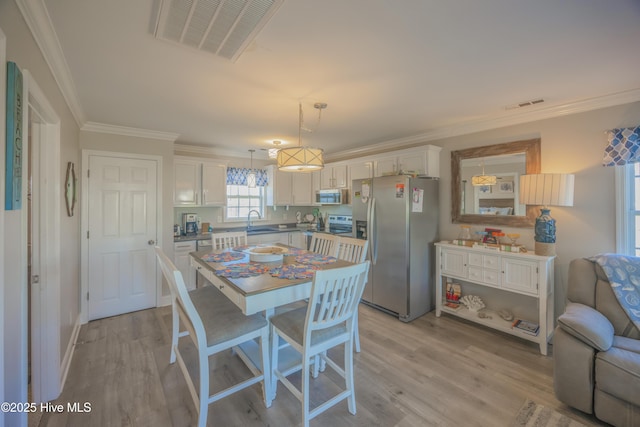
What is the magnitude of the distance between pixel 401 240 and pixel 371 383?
1.62 m

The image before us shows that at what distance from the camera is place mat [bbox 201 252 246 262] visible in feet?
8.09

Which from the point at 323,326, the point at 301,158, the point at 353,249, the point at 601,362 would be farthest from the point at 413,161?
the point at 323,326

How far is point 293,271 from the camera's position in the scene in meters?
2.12

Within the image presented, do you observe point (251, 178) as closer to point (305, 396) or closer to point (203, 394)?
point (203, 394)

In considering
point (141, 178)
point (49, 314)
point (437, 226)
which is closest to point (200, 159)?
point (141, 178)

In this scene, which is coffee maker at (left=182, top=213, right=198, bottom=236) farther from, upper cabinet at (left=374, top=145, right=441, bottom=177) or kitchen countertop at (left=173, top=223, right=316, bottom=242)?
upper cabinet at (left=374, top=145, right=441, bottom=177)

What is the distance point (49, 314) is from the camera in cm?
196

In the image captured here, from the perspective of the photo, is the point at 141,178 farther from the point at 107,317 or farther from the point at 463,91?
the point at 463,91

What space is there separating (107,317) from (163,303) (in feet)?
1.98

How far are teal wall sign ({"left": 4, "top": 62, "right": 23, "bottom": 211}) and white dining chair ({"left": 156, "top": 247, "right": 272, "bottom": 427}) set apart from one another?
0.76 metres

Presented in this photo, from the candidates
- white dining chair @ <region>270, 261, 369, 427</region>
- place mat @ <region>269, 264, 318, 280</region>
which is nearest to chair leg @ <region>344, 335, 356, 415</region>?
white dining chair @ <region>270, 261, 369, 427</region>

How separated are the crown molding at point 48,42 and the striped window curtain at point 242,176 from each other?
101 inches

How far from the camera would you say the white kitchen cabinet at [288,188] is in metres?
5.14

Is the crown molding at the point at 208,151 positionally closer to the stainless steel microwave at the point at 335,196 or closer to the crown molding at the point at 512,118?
the stainless steel microwave at the point at 335,196
